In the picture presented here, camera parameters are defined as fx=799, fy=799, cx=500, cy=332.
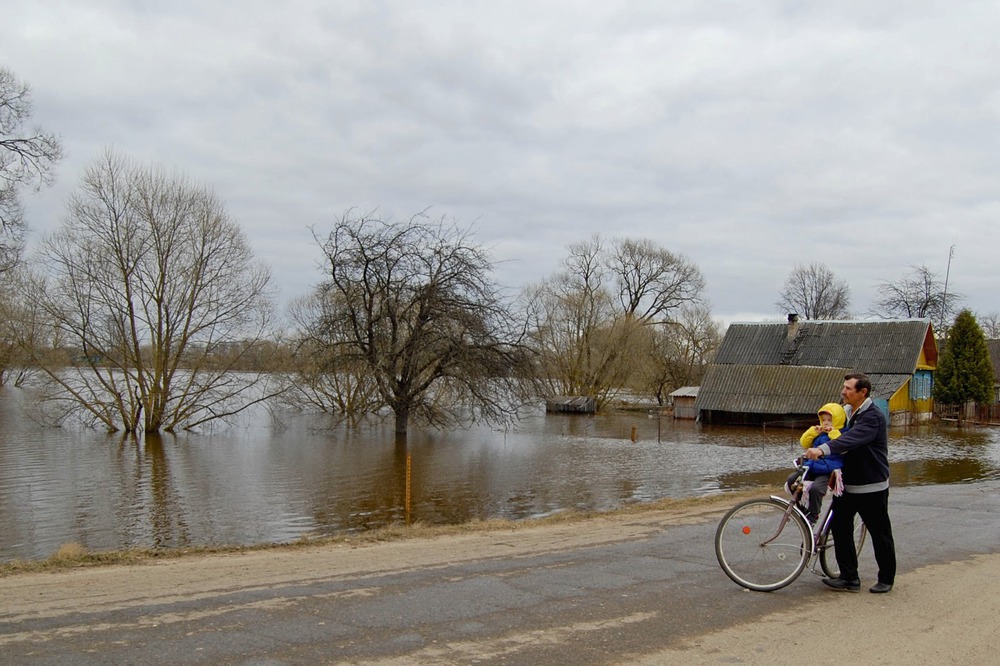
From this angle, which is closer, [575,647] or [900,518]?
[575,647]

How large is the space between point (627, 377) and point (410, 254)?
34794 millimetres

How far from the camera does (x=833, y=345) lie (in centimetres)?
5297

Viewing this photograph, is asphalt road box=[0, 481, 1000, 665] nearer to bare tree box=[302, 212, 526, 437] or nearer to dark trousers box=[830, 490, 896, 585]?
dark trousers box=[830, 490, 896, 585]

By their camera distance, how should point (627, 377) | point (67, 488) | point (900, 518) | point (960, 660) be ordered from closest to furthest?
point (960, 660) < point (900, 518) < point (67, 488) < point (627, 377)

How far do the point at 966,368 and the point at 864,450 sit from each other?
5111cm

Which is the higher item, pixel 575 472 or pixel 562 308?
pixel 562 308

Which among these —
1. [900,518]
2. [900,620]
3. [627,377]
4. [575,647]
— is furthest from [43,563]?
[627,377]

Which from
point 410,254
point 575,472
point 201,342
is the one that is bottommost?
point 575,472

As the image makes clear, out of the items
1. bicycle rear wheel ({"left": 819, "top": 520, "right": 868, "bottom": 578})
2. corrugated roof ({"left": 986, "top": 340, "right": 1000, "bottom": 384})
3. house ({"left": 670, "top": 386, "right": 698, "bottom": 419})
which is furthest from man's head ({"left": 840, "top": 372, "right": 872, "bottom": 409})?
corrugated roof ({"left": 986, "top": 340, "right": 1000, "bottom": 384})

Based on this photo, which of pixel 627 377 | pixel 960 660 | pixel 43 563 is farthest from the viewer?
pixel 627 377

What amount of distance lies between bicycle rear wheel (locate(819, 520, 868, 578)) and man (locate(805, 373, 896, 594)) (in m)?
0.11

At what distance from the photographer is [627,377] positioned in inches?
2537

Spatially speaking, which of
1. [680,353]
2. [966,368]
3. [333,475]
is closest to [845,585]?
[333,475]

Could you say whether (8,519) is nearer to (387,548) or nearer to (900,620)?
(387,548)
